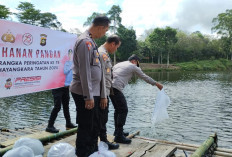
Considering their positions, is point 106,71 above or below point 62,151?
above

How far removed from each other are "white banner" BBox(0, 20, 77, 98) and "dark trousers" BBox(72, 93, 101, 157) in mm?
1544

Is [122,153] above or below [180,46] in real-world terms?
below

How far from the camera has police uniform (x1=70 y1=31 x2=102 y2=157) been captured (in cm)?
267

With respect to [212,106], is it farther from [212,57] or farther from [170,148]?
[212,57]

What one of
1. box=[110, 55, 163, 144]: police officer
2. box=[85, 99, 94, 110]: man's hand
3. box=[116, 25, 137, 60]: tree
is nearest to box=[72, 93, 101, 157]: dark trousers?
box=[85, 99, 94, 110]: man's hand

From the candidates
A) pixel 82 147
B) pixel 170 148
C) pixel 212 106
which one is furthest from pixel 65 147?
pixel 212 106

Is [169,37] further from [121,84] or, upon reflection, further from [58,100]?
[58,100]

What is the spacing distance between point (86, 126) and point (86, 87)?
0.56 m

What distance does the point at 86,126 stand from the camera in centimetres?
288

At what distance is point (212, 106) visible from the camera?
11.2 metres

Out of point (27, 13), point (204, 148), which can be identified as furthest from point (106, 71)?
point (27, 13)

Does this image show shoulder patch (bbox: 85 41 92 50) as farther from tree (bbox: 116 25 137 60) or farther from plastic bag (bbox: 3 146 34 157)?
tree (bbox: 116 25 137 60)

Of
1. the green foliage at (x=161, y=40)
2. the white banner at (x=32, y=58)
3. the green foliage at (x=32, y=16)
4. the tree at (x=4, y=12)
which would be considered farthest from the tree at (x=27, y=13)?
the white banner at (x=32, y=58)

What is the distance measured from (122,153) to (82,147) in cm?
73
